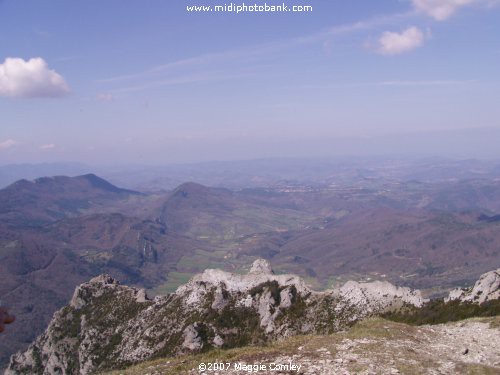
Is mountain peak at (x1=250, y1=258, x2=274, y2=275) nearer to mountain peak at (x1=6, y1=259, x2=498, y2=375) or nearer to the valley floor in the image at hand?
mountain peak at (x1=6, y1=259, x2=498, y2=375)

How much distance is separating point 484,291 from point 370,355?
44.5 m

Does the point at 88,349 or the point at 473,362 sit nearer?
the point at 473,362

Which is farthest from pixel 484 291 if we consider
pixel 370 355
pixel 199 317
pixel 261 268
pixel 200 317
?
pixel 261 268

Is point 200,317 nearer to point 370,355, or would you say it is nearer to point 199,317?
point 199,317

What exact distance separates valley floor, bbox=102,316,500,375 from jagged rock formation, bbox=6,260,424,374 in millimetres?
35302

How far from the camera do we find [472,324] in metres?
37.0

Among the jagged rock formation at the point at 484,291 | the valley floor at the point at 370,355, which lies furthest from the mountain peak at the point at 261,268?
the valley floor at the point at 370,355

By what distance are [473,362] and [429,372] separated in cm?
408

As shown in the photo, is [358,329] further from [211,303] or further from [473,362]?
[211,303]

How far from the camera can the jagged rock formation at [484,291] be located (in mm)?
60747

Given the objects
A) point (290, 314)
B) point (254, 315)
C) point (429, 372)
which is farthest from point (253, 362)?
point (254, 315)

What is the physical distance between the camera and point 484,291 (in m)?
62.3

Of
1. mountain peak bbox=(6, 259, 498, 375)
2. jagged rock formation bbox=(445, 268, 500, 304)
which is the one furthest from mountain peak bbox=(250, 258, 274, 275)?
jagged rock formation bbox=(445, 268, 500, 304)

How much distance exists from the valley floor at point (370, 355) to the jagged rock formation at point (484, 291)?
1189 inches
